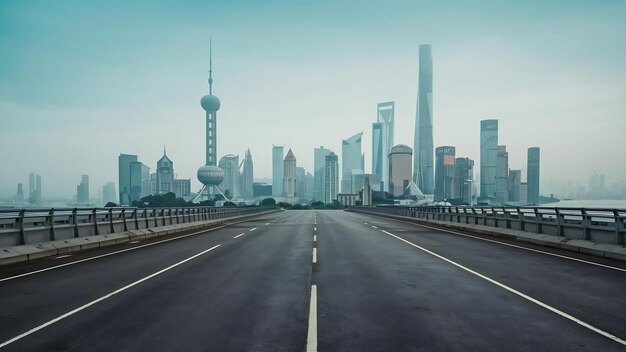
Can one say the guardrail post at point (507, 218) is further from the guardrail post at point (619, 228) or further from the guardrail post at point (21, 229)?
the guardrail post at point (21, 229)

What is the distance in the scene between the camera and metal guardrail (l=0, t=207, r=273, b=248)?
1347 cm

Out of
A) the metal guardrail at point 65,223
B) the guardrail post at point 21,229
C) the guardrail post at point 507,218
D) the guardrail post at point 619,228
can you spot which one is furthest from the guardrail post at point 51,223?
the guardrail post at point 507,218

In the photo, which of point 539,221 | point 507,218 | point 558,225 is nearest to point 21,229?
point 558,225

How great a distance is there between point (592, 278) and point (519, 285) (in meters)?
2.36

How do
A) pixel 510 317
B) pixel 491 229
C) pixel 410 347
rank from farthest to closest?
pixel 491 229, pixel 510 317, pixel 410 347

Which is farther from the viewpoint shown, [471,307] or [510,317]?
[471,307]

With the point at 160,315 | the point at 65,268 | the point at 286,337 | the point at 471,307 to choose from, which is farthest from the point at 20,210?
the point at 471,307

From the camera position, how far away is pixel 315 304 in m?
7.55

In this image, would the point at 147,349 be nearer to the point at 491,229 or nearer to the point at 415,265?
the point at 415,265

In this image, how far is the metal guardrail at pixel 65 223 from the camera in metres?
13.5

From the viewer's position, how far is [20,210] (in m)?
13.1

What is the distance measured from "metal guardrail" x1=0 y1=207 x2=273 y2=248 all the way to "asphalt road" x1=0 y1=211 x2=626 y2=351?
5.39 feet

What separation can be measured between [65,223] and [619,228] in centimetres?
2276

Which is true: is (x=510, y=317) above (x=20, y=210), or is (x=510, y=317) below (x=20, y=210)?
below
